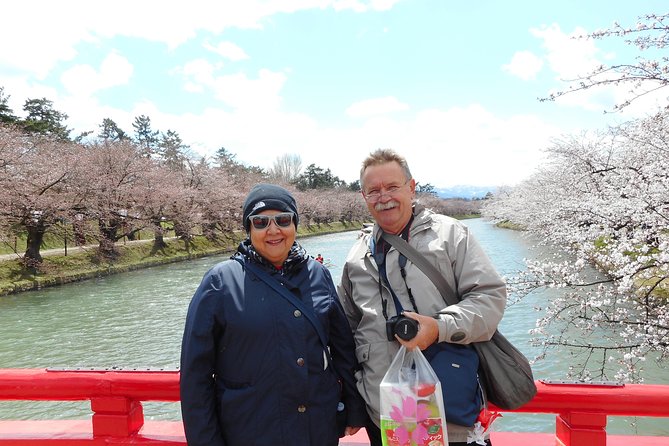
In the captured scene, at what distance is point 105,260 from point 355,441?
23395 millimetres

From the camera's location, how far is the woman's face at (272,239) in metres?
1.79

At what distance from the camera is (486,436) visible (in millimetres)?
1738

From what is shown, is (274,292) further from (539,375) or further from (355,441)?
(539,375)

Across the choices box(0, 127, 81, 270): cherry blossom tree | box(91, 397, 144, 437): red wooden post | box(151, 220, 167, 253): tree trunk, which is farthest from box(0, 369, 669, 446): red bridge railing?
box(151, 220, 167, 253): tree trunk

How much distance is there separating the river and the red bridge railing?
477 centimetres

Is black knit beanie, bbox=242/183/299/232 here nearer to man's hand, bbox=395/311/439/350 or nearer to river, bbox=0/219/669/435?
man's hand, bbox=395/311/439/350

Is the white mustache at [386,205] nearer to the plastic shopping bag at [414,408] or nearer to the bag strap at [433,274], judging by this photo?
the bag strap at [433,274]

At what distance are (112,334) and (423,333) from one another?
491 inches

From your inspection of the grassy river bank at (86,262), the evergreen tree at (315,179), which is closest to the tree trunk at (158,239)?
the grassy river bank at (86,262)

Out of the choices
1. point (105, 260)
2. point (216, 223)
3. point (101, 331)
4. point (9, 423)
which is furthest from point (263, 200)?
point (216, 223)

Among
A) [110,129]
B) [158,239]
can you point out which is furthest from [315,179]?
[158,239]

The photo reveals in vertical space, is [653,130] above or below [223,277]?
above

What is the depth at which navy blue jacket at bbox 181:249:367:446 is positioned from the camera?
5.39ft

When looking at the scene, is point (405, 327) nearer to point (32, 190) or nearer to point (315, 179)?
point (32, 190)
